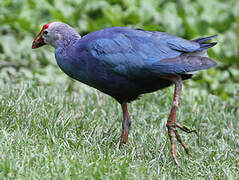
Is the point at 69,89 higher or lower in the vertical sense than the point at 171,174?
higher

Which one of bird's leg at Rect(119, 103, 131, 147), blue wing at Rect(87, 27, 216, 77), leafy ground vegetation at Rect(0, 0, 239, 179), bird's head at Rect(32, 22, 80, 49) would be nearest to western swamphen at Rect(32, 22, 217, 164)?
blue wing at Rect(87, 27, 216, 77)

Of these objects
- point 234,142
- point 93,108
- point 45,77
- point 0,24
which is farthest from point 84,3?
point 234,142

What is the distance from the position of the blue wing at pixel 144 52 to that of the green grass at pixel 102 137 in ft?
2.28

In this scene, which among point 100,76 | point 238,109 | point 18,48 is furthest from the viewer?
point 18,48

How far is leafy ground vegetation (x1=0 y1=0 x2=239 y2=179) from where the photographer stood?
139 inches

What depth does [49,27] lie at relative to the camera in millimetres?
4352

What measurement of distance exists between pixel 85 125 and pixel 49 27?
1003 mm

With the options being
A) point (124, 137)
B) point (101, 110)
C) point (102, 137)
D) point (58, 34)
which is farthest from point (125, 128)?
point (58, 34)

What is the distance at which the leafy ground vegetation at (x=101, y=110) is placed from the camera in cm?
353

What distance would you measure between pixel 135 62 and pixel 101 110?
1.31 metres

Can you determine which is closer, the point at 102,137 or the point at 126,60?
the point at 126,60

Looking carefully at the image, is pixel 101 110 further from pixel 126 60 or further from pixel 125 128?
pixel 126 60

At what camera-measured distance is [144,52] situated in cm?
391

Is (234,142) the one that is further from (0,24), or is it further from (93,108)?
(0,24)
